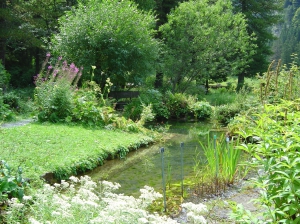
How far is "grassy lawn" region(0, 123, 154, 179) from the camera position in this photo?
5984 mm

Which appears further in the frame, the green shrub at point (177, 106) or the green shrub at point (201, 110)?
the green shrub at point (177, 106)

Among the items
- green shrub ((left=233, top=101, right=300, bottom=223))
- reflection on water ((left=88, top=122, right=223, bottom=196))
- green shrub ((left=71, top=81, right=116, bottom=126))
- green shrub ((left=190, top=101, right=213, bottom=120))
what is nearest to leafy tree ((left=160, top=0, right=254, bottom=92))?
green shrub ((left=190, top=101, right=213, bottom=120))

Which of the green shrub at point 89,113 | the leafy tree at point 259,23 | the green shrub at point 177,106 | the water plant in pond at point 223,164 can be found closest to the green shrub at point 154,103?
the green shrub at point 177,106

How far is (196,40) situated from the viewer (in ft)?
58.5

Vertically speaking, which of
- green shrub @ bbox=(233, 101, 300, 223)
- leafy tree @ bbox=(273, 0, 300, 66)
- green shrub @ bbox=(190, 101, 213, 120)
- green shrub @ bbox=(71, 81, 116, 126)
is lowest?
green shrub @ bbox=(190, 101, 213, 120)

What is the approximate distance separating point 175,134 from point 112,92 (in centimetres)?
516

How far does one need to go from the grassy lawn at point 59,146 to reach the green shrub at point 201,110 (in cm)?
524

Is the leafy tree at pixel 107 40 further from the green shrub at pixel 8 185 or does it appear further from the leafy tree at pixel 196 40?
the green shrub at pixel 8 185

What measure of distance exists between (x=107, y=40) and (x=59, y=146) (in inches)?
276

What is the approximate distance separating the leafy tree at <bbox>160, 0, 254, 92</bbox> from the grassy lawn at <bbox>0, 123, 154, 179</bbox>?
8.70 meters

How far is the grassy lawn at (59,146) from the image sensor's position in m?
5.98

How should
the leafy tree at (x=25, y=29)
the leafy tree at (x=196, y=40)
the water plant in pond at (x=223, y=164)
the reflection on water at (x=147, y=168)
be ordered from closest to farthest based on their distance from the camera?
the water plant in pond at (x=223, y=164)
the reflection on water at (x=147, y=168)
the leafy tree at (x=25, y=29)
the leafy tree at (x=196, y=40)

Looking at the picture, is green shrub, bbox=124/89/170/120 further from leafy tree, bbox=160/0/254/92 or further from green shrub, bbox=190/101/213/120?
leafy tree, bbox=160/0/254/92

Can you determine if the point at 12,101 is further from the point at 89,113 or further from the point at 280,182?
the point at 280,182
